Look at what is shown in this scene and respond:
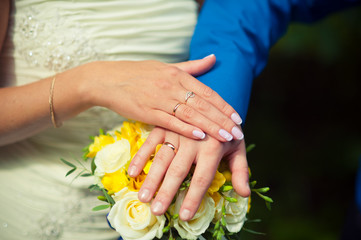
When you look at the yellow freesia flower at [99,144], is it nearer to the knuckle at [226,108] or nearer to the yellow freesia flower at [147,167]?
the yellow freesia flower at [147,167]

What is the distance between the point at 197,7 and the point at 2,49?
0.78m

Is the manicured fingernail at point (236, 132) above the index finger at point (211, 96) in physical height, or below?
below

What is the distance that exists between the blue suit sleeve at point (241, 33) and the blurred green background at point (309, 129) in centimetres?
105

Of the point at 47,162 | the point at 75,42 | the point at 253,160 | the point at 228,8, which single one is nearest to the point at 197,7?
the point at 228,8

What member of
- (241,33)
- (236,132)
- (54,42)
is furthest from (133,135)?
(241,33)

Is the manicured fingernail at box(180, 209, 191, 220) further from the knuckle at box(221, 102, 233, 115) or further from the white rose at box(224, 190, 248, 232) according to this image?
the knuckle at box(221, 102, 233, 115)

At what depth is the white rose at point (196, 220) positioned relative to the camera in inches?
31.3

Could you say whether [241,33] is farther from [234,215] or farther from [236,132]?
[234,215]

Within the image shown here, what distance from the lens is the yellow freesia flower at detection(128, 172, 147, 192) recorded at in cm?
85

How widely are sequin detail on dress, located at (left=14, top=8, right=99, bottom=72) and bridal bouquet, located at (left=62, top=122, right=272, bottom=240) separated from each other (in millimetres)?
360

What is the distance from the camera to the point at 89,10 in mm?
1110

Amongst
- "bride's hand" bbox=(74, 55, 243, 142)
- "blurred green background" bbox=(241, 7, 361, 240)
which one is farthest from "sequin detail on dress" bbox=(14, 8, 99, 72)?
"blurred green background" bbox=(241, 7, 361, 240)

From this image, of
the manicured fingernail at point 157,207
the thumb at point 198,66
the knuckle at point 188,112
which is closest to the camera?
the manicured fingernail at point 157,207

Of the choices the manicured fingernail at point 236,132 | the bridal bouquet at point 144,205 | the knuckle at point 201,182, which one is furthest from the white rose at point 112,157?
the manicured fingernail at point 236,132
